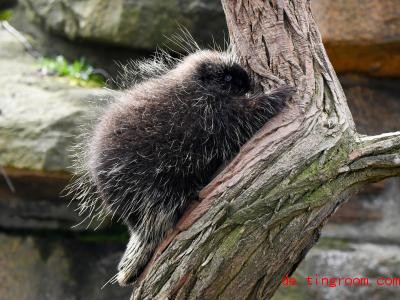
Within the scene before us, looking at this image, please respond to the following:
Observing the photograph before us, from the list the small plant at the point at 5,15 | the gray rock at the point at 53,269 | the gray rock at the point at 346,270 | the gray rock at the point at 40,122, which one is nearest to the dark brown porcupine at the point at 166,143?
the gray rock at the point at 40,122

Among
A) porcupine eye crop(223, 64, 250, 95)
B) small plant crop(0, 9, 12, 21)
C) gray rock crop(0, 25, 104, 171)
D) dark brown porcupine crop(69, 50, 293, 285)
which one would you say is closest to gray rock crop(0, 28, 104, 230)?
gray rock crop(0, 25, 104, 171)

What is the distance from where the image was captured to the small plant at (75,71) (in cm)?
267

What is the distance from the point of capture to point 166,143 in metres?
1.34

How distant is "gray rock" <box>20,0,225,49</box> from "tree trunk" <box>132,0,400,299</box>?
1.37m

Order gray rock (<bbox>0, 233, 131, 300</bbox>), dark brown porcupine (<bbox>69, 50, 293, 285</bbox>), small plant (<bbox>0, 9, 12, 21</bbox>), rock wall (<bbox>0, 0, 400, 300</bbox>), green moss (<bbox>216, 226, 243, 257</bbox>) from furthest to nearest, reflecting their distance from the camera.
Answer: small plant (<bbox>0, 9, 12, 21</bbox>)
gray rock (<bbox>0, 233, 131, 300</bbox>)
rock wall (<bbox>0, 0, 400, 300</bbox>)
dark brown porcupine (<bbox>69, 50, 293, 285</bbox>)
green moss (<bbox>216, 226, 243, 257</bbox>)

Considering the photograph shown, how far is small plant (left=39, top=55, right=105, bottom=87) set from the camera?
8.77ft

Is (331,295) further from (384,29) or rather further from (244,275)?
(244,275)

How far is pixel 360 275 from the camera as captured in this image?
2.32 metres

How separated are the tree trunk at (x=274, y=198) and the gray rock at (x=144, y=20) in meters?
1.37

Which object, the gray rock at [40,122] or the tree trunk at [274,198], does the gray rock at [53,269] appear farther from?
the tree trunk at [274,198]

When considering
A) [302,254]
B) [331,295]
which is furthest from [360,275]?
[302,254]

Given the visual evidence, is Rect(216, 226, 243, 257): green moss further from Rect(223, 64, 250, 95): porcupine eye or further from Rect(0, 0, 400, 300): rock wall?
Rect(0, 0, 400, 300): rock wall

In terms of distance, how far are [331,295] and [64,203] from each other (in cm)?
117

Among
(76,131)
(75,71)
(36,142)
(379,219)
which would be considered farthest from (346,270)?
(75,71)
